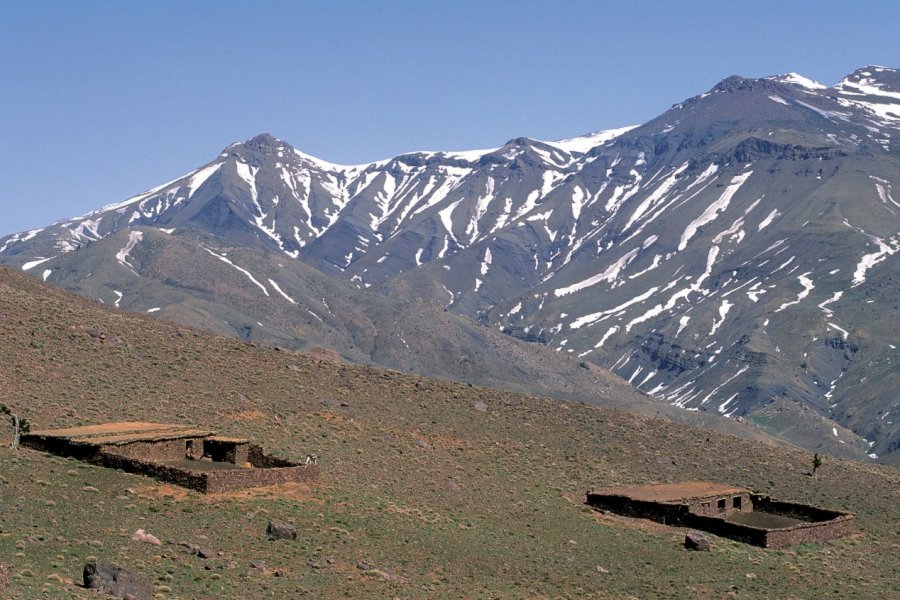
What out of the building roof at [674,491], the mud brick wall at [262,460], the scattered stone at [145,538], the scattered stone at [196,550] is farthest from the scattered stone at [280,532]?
the building roof at [674,491]

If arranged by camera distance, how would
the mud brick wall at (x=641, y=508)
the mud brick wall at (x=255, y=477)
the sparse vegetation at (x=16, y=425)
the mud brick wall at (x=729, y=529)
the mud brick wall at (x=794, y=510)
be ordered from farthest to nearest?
the mud brick wall at (x=794, y=510) < the mud brick wall at (x=641, y=508) < the mud brick wall at (x=729, y=529) < the sparse vegetation at (x=16, y=425) < the mud brick wall at (x=255, y=477)

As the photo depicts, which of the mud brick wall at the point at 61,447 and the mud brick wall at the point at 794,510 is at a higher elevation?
the mud brick wall at the point at 61,447

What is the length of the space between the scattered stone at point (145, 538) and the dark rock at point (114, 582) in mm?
4409

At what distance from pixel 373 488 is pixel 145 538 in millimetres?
14605

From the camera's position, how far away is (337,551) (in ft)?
128

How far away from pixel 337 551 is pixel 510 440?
2391 cm

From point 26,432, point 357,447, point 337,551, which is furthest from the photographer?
point 357,447

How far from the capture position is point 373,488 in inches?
1941

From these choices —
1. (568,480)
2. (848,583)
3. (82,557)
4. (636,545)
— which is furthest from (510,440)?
(82,557)

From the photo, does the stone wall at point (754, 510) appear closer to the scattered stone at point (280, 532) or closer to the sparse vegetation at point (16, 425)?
the scattered stone at point (280, 532)

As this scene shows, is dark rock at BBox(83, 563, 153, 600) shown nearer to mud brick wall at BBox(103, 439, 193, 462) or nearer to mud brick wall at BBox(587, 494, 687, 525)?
mud brick wall at BBox(103, 439, 193, 462)

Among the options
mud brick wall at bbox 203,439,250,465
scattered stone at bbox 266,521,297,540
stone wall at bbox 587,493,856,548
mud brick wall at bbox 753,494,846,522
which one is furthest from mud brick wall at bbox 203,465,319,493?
mud brick wall at bbox 753,494,846,522

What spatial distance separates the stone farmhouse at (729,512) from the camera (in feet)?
163

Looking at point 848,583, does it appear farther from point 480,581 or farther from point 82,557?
point 82,557
